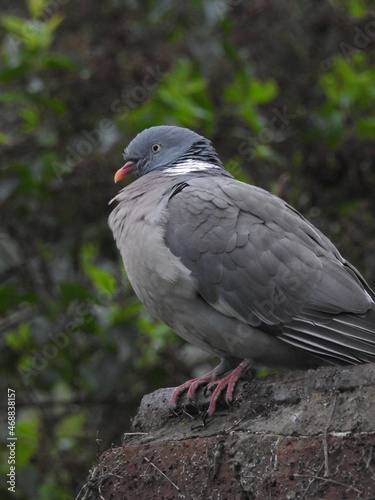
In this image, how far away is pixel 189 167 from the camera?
4.66 metres

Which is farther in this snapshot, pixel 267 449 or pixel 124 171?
pixel 124 171

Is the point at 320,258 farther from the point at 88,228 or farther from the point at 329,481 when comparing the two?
the point at 88,228

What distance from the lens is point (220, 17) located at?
20.4ft

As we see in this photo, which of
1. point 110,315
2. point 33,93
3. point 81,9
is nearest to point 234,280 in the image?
point 110,315

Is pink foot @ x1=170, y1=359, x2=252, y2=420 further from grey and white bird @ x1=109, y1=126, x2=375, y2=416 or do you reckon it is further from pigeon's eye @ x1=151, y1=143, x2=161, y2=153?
pigeon's eye @ x1=151, y1=143, x2=161, y2=153

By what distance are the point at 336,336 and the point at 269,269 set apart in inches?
16.9

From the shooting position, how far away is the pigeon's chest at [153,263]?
3.86 m

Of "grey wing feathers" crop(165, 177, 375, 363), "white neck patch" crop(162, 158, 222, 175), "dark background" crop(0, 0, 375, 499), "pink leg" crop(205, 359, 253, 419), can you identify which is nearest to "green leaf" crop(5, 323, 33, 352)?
"dark background" crop(0, 0, 375, 499)

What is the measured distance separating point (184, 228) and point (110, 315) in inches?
77.6

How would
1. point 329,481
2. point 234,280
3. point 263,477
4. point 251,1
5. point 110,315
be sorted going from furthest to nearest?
point 251,1, point 110,315, point 234,280, point 263,477, point 329,481

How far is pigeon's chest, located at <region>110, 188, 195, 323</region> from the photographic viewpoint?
3.86 metres

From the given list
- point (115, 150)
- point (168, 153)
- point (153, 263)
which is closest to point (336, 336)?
point (153, 263)

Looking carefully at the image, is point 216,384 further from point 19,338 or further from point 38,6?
point 38,6

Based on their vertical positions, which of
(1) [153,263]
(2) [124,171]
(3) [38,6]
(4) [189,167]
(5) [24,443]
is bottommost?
(5) [24,443]
